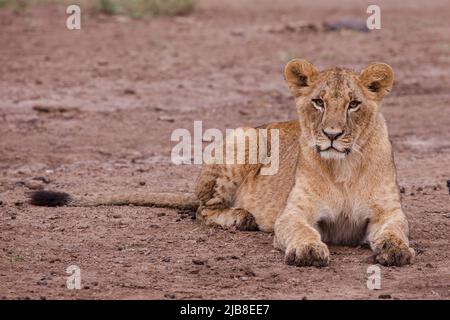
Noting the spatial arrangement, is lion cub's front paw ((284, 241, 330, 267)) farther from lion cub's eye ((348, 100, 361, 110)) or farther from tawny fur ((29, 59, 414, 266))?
lion cub's eye ((348, 100, 361, 110))

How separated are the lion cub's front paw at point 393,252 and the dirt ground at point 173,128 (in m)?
A: 0.09

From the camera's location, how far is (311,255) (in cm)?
659

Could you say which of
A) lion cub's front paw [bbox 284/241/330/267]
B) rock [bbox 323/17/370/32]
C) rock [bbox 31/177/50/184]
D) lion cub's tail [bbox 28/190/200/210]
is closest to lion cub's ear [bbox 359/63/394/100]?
lion cub's front paw [bbox 284/241/330/267]

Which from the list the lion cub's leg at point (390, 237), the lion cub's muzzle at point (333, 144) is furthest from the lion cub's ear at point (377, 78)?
the lion cub's leg at point (390, 237)

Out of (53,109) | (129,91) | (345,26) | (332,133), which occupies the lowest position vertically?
(53,109)

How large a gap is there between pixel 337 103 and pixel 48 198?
8.24ft

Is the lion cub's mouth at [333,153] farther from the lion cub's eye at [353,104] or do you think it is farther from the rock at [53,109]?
the rock at [53,109]

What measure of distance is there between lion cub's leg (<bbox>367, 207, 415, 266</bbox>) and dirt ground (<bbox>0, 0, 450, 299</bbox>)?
0.33 ft

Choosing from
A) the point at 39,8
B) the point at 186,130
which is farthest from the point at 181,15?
the point at 186,130

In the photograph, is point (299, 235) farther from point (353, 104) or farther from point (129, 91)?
point (129, 91)

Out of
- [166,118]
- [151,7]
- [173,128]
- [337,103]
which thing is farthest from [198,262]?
[151,7]

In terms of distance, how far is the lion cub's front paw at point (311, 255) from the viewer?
6590 millimetres

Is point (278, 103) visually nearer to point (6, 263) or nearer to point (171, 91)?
point (171, 91)

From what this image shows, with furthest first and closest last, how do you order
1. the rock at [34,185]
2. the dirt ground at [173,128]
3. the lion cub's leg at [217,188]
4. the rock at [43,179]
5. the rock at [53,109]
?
the rock at [53,109], the rock at [43,179], the rock at [34,185], the lion cub's leg at [217,188], the dirt ground at [173,128]
